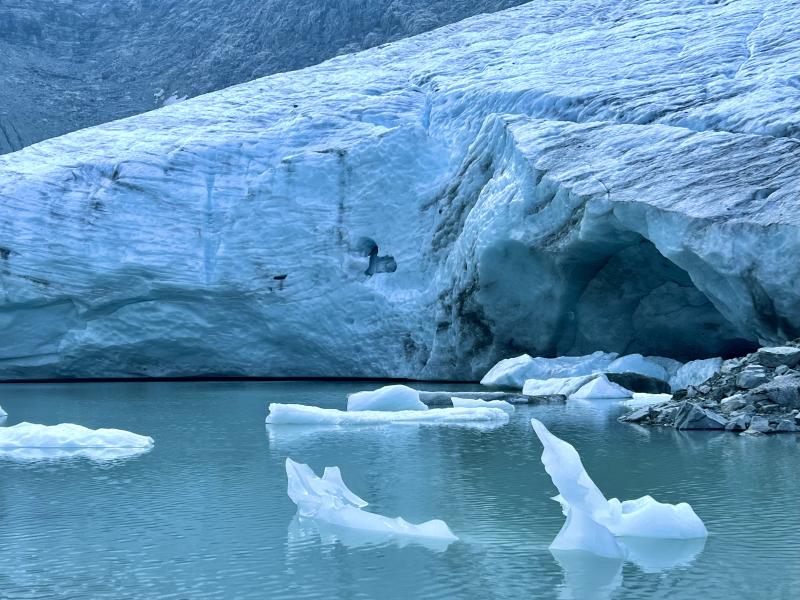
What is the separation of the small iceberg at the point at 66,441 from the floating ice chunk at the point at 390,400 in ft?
8.48

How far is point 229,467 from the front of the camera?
249 inches

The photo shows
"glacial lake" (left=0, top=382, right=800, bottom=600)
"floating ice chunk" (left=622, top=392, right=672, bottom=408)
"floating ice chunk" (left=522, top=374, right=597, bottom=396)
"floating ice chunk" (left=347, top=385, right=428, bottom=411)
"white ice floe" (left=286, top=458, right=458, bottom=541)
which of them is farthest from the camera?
"floating ice chunk" (left=522, top=374, right=597, bottom=396)

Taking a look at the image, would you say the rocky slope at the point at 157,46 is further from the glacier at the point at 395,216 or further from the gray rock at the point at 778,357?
the gray rock at the point at 778,357

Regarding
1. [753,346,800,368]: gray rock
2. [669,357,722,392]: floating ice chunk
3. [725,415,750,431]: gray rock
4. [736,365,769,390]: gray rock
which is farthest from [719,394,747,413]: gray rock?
[669,357,722,392]: floating ice chunk

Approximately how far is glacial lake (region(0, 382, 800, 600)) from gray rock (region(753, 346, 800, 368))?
46.0 inches

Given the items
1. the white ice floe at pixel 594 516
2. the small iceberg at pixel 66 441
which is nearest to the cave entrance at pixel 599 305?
the small iceberg at pixel 66 441

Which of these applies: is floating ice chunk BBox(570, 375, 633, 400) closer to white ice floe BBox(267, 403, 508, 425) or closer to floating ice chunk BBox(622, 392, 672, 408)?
floating ice chunk BBox(622, 392, 672, 408)

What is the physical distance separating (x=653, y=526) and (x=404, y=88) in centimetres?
1326

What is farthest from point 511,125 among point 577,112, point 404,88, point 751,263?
point 751,263

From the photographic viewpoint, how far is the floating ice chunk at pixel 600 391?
36.0ft

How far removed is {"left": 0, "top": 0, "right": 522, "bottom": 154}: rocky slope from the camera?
30.3 m

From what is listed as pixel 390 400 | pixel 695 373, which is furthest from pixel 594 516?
pixel 695 373

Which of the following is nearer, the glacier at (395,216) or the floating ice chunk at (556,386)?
the floating ice chunk at (556,386)

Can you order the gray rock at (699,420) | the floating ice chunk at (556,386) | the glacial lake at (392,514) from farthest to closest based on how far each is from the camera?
the floating ice chunk at (556,386)
the gray rock at (699,420)
the glacial lake at (392,514)
